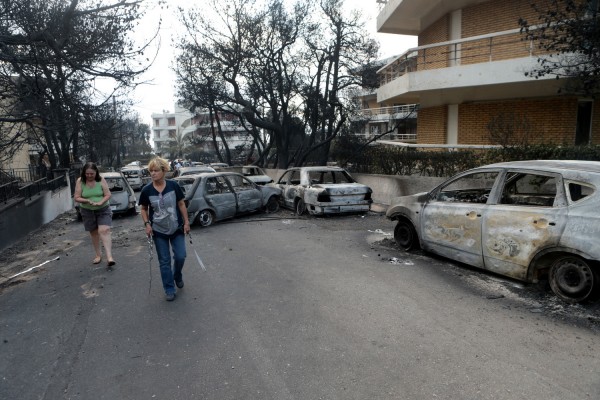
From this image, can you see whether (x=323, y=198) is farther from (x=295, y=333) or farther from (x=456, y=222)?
(x=295, y=333)

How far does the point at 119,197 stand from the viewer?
13.0 meters

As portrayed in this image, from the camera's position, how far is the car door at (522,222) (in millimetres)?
4664

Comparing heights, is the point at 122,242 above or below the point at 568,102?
below

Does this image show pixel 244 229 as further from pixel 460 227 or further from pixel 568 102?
pixel 568 102

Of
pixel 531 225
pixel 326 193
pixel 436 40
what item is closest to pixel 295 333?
pixel 531 225

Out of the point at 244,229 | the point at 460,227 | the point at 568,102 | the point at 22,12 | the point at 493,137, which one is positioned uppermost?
the point at 22,12

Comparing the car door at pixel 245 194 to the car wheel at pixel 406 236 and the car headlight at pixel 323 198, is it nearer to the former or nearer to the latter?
the car headlight at pixel 323 198

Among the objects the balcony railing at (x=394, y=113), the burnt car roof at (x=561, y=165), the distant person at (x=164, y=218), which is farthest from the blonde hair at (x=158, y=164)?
the balcony railing at (x=394, y=113)

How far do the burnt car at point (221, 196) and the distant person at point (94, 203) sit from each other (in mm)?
3372

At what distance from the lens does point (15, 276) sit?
21.2 feet

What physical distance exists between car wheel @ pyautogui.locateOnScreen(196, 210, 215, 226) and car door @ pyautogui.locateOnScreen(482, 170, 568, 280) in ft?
23.0

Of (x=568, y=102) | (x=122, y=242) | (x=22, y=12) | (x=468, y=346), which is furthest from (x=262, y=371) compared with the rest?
(x=568, y=102)

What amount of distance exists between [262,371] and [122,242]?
21.8 feet

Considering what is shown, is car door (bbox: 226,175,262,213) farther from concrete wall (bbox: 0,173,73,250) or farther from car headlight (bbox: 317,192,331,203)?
concrete wall (bbox: 0,173,73,250)
